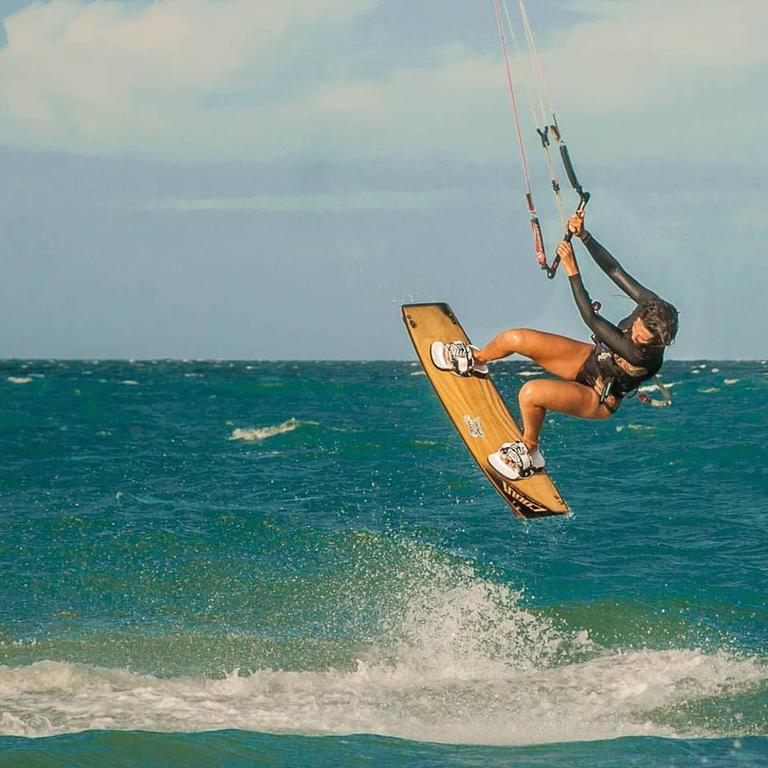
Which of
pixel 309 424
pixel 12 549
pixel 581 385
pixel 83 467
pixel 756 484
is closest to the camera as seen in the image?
pixel 581 385

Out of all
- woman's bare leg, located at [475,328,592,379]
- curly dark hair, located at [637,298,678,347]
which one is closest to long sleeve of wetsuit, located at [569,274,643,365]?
curly dark hair, located at [637,298,678,347]

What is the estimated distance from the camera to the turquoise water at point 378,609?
899 centimetres

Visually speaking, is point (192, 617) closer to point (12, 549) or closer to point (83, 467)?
point (12, 549)

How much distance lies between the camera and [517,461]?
33.0 ft


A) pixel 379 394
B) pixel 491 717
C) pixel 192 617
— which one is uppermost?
pixel 491 717

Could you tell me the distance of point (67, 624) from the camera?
12.7 metres

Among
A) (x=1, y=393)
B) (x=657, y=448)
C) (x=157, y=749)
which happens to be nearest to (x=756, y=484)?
(x=657, y=448)

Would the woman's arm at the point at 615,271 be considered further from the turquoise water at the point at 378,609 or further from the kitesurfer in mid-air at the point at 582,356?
the turquoise water at the point at 378,609

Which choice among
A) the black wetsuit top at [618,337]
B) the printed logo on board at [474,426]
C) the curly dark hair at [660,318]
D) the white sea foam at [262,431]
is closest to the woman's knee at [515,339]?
the black wetsuit top at [618,337]

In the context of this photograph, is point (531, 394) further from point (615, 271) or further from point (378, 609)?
point (378, 609)

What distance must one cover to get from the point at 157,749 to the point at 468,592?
21.4 feet

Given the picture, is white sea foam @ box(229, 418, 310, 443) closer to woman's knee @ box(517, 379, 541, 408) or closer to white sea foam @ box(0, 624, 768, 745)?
white sea foam @ box(0, 624, 768, 745)

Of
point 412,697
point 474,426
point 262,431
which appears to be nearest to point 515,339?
point 474,426

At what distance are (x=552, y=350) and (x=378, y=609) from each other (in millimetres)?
5176
